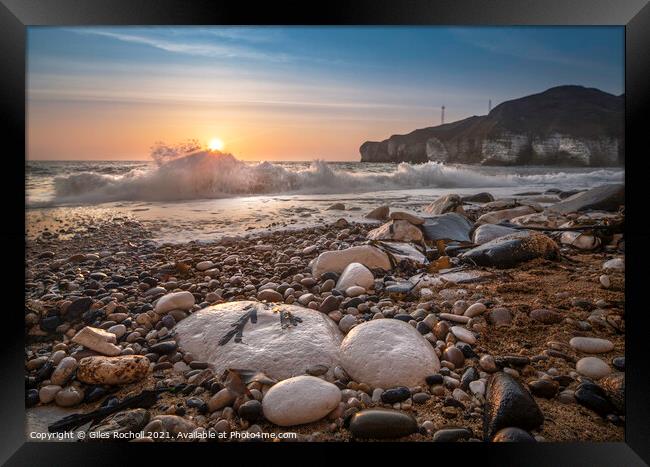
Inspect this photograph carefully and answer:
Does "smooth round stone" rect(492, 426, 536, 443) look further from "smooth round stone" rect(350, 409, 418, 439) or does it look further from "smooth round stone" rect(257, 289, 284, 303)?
"smooth round stone" rect(257, 289, 284, 303)

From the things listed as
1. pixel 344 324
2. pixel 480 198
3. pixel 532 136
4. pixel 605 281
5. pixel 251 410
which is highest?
pixel 532 136

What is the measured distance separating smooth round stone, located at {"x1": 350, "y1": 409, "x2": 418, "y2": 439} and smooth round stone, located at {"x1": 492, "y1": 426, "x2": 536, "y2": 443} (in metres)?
0.44

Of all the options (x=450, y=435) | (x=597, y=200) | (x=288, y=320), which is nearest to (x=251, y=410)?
(x=288, y=320)

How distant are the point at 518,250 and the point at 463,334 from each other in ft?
2.26

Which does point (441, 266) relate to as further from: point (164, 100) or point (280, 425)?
point (164, 100)

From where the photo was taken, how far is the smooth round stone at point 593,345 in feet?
7.56

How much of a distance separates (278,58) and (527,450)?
2.56 metres

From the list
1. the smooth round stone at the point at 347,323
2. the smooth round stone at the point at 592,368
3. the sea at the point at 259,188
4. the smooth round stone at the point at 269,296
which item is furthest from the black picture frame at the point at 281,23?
the smooth round stone at the point at 347,323

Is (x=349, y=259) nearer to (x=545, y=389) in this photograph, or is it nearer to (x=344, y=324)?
(x=344, y=324)

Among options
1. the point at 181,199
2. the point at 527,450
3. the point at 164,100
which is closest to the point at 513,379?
the point at 527,450

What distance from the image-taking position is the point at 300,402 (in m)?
2.09

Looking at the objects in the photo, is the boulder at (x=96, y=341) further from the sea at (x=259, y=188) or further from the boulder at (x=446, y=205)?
the boulder at (x=446, y=205)

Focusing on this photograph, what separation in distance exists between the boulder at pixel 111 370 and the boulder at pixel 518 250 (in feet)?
6.89

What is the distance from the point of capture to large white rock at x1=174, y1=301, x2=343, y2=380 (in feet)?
7.38
